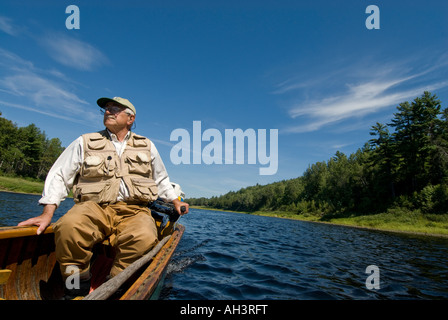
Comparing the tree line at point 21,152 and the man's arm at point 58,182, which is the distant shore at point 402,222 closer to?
the tree line at point 21,152

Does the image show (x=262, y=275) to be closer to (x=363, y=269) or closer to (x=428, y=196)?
(x=363, y=269)

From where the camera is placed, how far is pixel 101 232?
129 inches

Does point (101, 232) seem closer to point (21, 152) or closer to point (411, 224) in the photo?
point (411, 224)

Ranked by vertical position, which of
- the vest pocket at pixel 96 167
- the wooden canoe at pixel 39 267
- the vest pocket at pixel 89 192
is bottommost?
the wooden canoe at pixel 39 267

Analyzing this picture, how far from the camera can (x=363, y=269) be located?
771cm

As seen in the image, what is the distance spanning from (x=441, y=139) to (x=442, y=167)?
5.34 m

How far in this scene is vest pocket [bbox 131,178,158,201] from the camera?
355 centimetres

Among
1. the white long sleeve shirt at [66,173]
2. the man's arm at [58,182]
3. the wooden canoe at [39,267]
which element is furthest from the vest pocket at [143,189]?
the wooden canoe at [39,267]

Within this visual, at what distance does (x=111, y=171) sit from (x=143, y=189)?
1.86ft

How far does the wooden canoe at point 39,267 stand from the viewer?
10.2ft
